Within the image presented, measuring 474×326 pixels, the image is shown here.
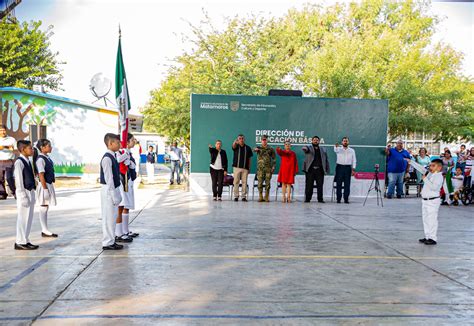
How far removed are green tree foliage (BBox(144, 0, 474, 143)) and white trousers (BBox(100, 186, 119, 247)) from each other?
1699cm

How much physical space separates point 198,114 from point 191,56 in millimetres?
10893

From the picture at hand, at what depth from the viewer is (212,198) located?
15.5 m

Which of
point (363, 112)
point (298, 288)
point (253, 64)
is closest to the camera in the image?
point (298, 288)

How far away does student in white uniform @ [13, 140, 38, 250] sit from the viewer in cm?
723

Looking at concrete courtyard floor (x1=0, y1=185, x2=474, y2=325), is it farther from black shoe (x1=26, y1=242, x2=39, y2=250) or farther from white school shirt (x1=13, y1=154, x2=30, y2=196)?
white school shirt (x1=13, y1=154, x2=30, y2=196)

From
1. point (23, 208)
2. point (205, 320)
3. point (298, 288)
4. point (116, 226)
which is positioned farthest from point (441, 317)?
point (23, 208)

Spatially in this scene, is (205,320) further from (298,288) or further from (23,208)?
(23,208)

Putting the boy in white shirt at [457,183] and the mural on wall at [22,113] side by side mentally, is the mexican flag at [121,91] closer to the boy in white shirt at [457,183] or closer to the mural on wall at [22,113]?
the boy in white shirt at [457,183]

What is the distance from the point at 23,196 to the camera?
7234 mm

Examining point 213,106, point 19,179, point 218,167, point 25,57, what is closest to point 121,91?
point 19,179

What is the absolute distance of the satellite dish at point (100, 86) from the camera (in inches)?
960

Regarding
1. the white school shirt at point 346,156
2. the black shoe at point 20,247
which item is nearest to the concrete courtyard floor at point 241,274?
the black shoe at point 20,247

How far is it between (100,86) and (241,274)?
806 inches

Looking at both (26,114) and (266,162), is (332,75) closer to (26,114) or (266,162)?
(266,162)
